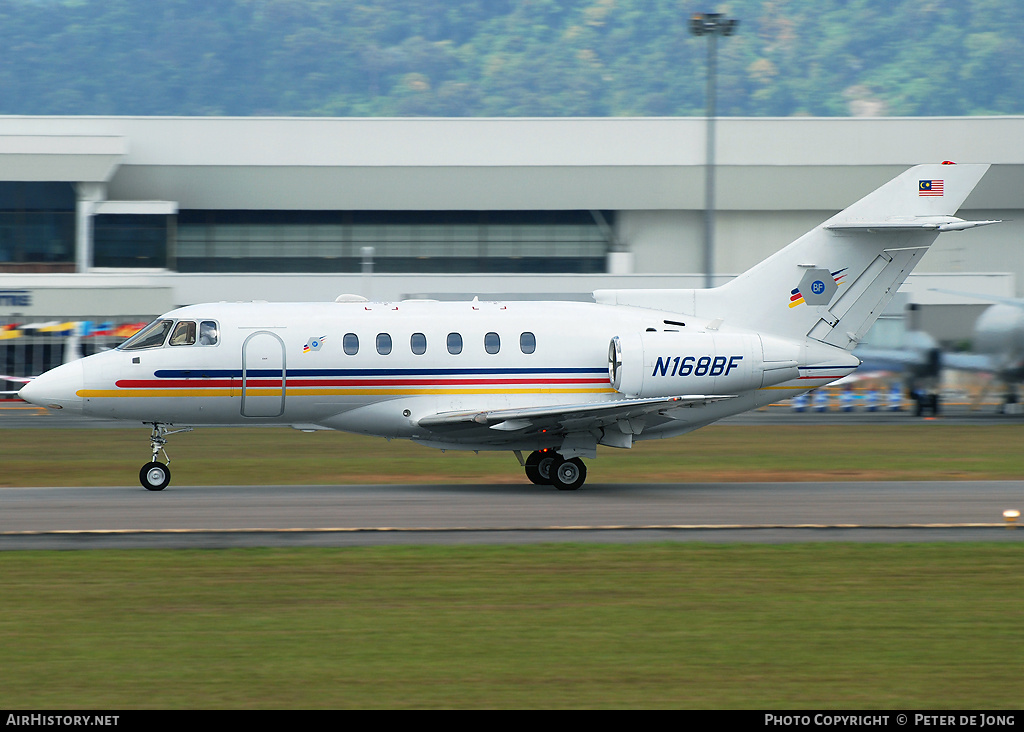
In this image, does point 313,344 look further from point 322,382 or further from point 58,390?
point 58,390

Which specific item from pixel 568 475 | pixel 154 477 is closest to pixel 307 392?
pixel 154 477

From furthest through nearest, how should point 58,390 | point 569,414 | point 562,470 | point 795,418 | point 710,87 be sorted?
1. point 795,418
2. point 710,87
3. point 562,470
4. point 58,390
5. point 569,414

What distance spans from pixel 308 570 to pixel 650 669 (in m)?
5.33

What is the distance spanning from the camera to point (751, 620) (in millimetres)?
11031

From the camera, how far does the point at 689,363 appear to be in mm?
21281

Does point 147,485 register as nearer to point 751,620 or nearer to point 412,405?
point 412,405

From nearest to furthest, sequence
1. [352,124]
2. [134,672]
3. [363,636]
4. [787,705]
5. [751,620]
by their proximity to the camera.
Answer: [787,705] → [134,672] → [363,636] → [751,620] → [352,124]

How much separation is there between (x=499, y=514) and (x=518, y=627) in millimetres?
7302

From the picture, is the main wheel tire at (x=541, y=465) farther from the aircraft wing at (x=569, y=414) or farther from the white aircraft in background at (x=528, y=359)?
the aircraft wing at (x=569, y=414)

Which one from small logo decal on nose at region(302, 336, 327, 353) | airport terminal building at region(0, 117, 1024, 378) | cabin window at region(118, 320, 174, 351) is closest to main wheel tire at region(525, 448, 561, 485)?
small logo decal on nose at region(302, 336, 327, 353)

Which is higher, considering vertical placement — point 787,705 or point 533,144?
point 533,144

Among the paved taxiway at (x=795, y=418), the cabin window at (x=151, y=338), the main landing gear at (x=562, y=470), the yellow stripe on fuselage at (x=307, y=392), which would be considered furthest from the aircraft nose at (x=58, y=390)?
the paved taxiway at (x=795, y=418)

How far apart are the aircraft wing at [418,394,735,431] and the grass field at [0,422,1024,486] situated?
293 centimetres

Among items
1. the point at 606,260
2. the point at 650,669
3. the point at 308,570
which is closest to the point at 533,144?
the point at 606,260
